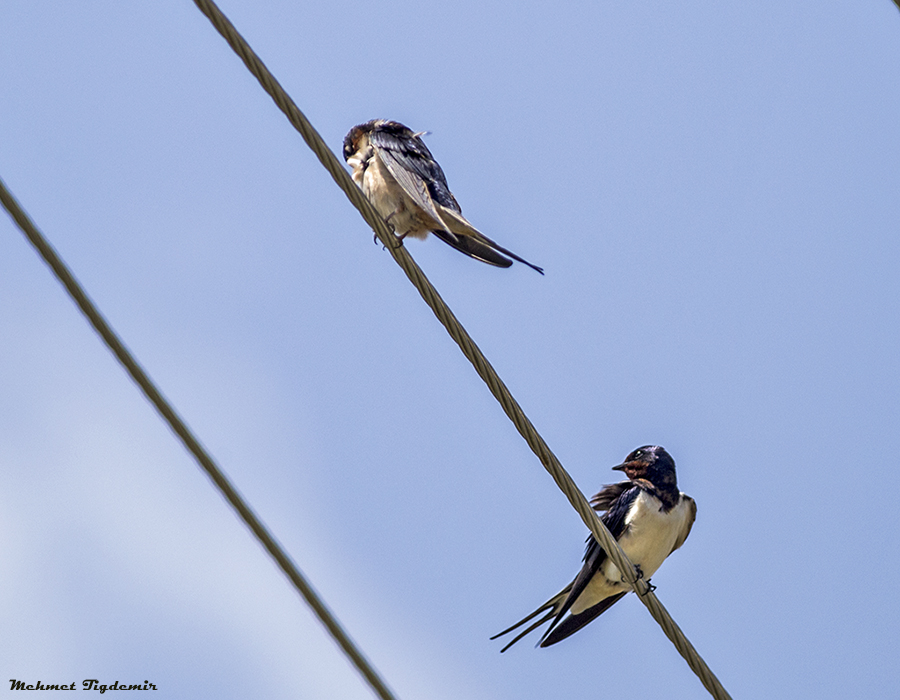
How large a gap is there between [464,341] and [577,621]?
3.28 m

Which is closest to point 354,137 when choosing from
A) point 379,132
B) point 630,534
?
point 379,132

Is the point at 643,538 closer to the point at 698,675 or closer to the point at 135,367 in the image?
the point at 698,675

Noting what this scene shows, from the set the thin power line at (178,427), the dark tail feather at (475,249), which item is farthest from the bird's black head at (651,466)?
the thin power line at (178,427)

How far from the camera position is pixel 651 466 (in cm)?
695

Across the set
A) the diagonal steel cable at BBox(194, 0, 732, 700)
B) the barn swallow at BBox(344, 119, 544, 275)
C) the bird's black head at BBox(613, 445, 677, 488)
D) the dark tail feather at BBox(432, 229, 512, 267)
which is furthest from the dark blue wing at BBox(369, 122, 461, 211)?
the diagonal steel cable at BBox(194, 0, 732, 700)

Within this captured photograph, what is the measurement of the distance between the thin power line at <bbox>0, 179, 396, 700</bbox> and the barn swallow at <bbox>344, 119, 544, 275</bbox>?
317 centimetres

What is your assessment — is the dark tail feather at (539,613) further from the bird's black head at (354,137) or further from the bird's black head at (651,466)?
the bird's black head at (354,137)

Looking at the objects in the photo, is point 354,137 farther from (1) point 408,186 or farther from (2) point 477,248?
(2) point 477,248

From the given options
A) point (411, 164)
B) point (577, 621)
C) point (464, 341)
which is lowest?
point (577, 621)

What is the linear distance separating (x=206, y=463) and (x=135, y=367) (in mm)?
310

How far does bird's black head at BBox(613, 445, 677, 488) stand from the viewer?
6.87 metres

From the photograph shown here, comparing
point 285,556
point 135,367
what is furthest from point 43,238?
point 285,556

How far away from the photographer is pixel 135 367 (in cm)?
303

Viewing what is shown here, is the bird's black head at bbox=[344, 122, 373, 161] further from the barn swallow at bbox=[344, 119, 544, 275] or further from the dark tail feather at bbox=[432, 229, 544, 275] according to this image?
the dark tail feather at bbox=[432, 229, 544, 275]
